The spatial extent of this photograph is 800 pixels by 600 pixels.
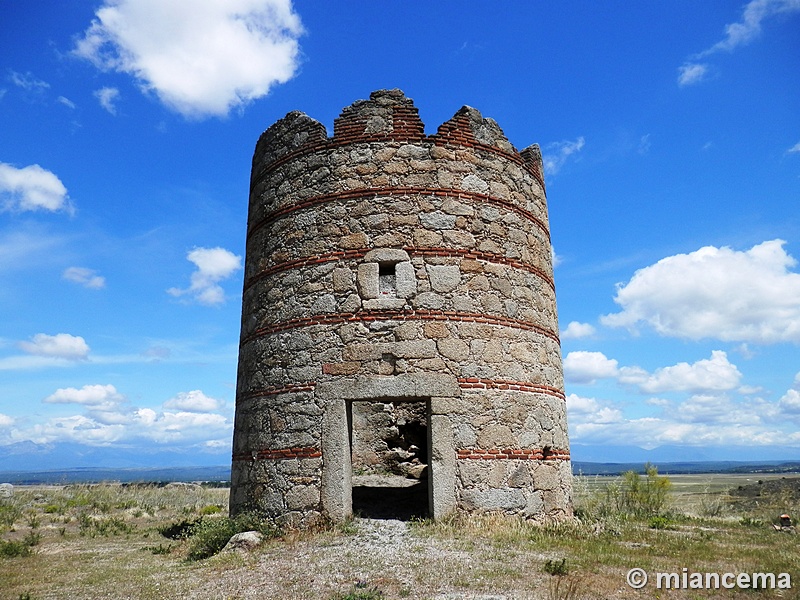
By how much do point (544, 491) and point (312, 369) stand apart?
144 inches

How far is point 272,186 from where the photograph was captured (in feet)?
31.6

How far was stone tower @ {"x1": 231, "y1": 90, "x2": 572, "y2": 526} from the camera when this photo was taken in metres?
7.92

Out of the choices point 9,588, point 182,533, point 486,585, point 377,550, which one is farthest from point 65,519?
point 486,585

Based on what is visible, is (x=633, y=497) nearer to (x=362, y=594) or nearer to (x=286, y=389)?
(x=286, y=389)

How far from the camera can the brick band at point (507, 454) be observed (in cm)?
781

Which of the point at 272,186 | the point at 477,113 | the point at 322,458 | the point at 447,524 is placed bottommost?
the point at 447,524

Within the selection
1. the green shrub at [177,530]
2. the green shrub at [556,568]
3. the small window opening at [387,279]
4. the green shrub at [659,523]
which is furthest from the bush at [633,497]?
the green shrub at [177,530]

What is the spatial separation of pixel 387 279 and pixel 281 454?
9.21 feet

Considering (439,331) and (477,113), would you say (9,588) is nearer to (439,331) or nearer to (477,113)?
(439,331)

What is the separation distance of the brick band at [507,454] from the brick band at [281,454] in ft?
6.31

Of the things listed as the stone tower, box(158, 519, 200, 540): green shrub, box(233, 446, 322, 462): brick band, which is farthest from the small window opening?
box(158, 519, 200, 540): green shrub

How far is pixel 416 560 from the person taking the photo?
6027mm

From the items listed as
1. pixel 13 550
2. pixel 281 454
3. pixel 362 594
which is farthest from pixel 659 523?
pixel 13 550

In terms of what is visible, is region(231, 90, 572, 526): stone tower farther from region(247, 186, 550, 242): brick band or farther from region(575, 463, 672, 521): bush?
region(575, 463, 672, 521): bush
